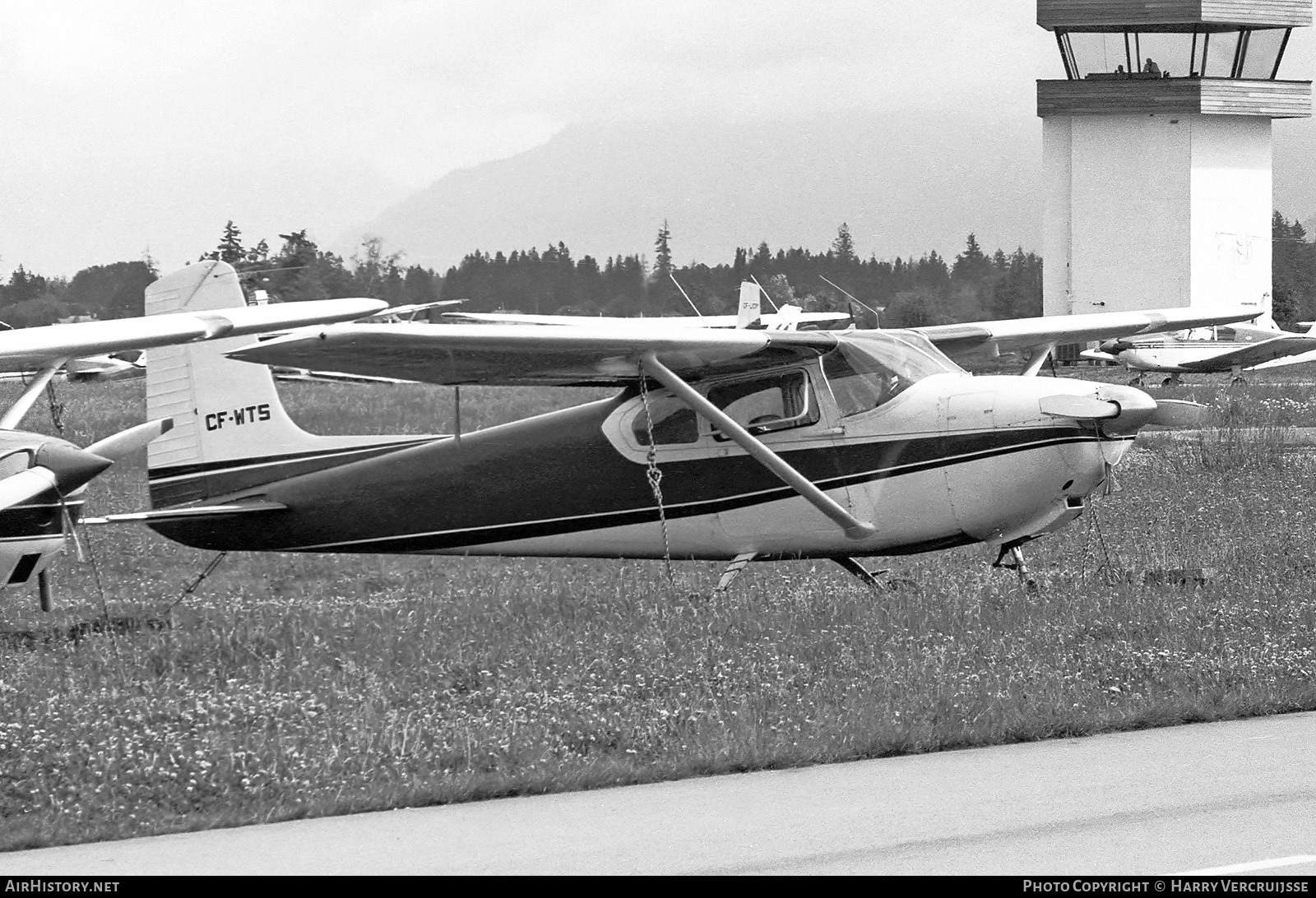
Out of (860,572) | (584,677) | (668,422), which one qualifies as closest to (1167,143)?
(860,572)

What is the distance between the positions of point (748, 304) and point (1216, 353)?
20452 millimetres

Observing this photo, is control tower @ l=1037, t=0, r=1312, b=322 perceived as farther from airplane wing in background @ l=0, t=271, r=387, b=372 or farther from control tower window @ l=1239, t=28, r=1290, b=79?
airplane wing in background @ l=0, t=271, r=387, b=372

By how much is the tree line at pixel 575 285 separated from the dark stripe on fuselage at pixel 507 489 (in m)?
51.1

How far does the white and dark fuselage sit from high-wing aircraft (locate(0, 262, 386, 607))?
1709 millimetres

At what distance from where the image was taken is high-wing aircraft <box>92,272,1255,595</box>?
10.3 m

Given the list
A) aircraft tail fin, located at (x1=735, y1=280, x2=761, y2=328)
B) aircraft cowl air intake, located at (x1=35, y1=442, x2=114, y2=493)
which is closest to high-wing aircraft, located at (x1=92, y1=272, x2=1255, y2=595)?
aircraft cowl air intake, located at (x1=35, y1=442, x2=114, y2=493)

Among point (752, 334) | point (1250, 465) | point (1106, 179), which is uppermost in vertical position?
point (1106, 179)

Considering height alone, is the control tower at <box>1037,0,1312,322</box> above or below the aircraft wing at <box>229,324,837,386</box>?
above

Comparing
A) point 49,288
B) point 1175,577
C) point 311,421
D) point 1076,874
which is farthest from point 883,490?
point 49,288

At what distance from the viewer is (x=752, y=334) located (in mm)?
10758

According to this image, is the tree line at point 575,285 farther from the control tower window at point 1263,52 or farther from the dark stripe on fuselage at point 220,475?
the dark stripe on fuselage at point 220,475
